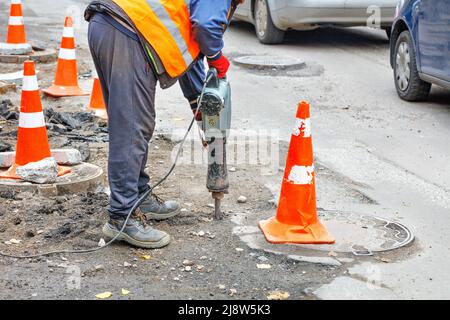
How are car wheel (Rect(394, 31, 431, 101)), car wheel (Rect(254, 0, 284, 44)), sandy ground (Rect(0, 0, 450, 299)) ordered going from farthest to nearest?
car wheel (Rect(254, 0, 284, 44))
car wheel (Rect(394, 31, 431, 101))
sandy ground (Rect(0, 0, 450, 299))

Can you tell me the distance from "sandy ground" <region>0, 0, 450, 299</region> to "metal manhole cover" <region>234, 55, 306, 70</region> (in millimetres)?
305

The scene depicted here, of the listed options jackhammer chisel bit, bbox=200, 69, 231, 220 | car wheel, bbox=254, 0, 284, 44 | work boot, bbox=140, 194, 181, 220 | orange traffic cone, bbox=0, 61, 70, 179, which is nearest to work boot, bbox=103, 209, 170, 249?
work boot, bbox=140, 194, 181, 220

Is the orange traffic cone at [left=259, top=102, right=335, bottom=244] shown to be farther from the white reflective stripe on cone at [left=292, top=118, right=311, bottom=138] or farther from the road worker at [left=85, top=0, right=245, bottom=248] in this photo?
the road worker at [left=85, top=0, right=245, bottom=248]

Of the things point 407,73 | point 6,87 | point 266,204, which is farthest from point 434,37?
point 6,87

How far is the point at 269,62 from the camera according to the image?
10.3 metres

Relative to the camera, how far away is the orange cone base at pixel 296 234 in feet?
15.4

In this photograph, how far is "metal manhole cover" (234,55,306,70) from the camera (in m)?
10.1

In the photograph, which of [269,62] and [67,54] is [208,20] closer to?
[67,54]

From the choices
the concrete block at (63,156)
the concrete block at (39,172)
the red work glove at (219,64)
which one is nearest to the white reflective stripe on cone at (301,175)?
the red work glove at (219,64)

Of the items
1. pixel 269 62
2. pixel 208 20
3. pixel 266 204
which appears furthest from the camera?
pixel 269 62

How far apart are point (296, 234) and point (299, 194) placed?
0.24 m

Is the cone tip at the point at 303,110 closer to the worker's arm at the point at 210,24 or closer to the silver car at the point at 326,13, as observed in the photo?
the worker's arm at the point at 210,24

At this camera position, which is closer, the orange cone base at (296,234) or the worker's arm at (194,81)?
the orange cone base at (296,234)
